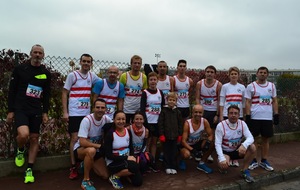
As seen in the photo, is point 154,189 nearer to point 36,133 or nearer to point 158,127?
point 158,127

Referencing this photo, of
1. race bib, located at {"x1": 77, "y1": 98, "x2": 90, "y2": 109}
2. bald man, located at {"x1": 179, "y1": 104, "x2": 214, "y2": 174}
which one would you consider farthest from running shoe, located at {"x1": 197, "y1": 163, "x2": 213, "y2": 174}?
race bib, located at {"x1": 77, "y1": 98, "x2": 90, "y2": 109}

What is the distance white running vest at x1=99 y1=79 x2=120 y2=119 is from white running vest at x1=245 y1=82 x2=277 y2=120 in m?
2.64

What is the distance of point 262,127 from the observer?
541 centimetres

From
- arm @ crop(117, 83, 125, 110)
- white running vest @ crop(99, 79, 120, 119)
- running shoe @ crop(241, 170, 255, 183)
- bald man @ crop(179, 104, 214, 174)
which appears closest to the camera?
running shoe @ crop(241, 170, 255, 183)

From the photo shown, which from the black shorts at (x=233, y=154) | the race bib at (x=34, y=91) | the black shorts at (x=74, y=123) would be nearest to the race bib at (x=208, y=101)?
the black shorts at (x=233, y=154)

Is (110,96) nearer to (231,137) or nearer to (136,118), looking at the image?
(136,118)

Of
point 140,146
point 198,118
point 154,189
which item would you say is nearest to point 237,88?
point 198,118

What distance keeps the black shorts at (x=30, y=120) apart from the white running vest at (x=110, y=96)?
1152 millimetres

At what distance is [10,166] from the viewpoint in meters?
4.76

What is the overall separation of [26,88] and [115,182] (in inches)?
83.4

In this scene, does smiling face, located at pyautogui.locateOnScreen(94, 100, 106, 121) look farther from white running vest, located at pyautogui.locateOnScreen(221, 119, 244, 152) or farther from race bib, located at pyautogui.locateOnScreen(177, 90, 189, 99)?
white running vest, located at pyautogui.locateOnScreen(221, 119, 244, 152)

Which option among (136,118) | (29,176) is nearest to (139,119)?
(136,118)

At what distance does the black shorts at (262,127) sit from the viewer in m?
5.35

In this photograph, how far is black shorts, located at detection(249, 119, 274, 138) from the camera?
17.5ft
